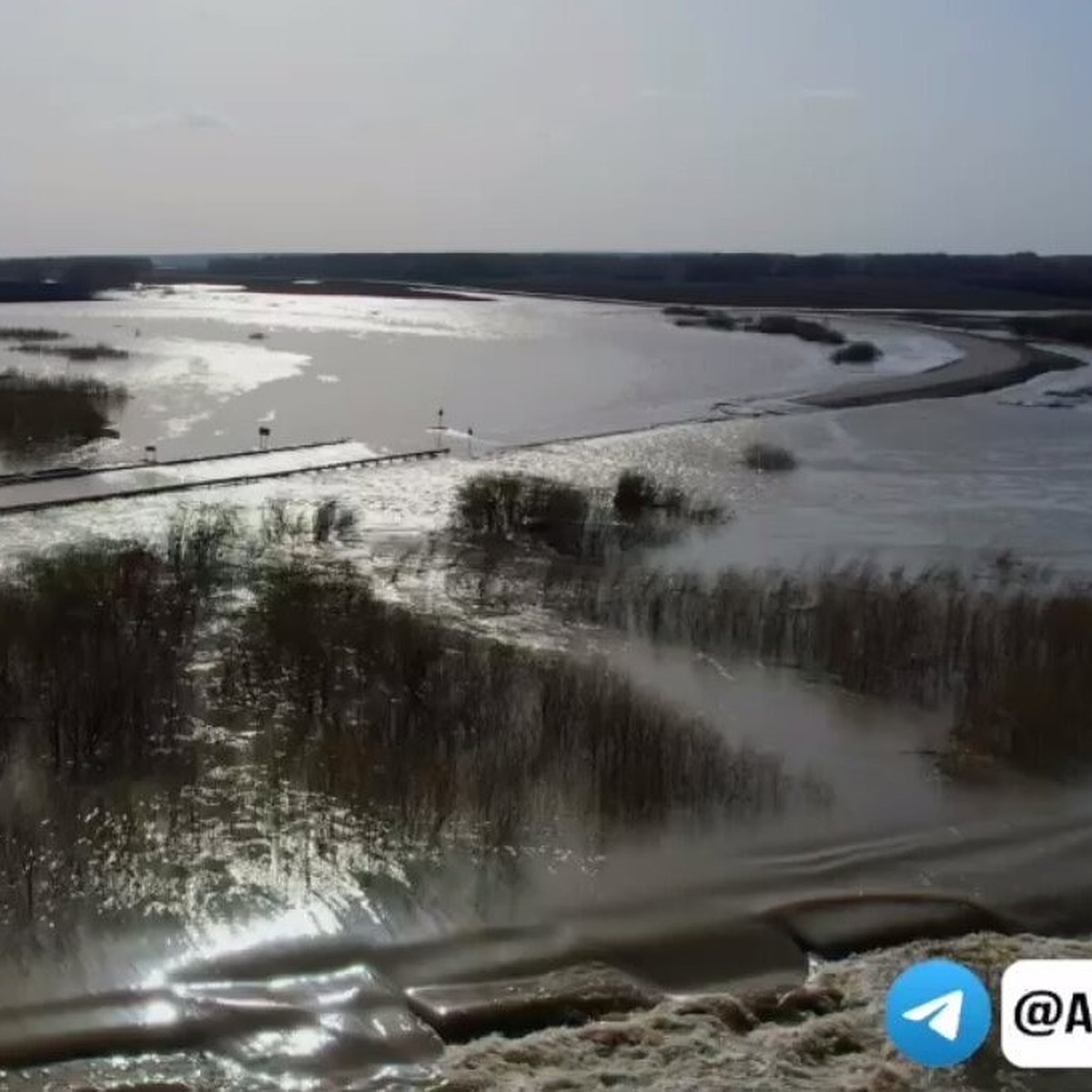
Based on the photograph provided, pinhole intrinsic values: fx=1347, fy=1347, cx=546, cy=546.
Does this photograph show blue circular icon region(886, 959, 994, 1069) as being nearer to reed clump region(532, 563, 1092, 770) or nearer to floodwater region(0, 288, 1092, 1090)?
floodwater region(0, 288, 1092, 1090)

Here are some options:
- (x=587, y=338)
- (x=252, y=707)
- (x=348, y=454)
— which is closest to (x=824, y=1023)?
(x=252, y=707)

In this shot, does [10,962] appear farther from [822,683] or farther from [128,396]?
[128,396]

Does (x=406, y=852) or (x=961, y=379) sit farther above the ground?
(x=961, y=379)

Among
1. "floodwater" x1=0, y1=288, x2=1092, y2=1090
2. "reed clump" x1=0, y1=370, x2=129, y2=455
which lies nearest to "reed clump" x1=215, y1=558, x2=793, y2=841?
"floodwater" x1=0, y1=288, x2=1092, y2=1090

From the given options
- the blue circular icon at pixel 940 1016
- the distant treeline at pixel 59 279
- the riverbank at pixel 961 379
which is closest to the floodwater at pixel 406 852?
the blue circular icon at pixel 940 1016

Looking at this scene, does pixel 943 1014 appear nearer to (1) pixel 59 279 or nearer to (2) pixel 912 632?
(2) pixel 912 632

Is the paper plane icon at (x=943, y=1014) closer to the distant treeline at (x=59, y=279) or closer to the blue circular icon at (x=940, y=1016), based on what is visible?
the blue circular icon at (x=940, y=1016)

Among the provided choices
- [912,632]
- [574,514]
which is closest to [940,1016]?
[912,632]
